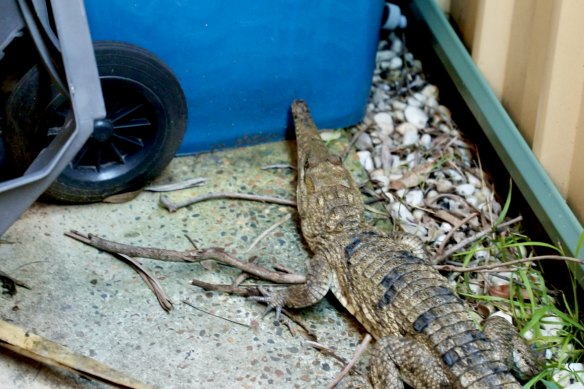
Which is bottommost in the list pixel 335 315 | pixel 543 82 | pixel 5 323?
pixel 335 315

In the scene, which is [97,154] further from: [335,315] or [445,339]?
[445,339]

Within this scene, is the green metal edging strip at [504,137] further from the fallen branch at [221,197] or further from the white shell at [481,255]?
the fallen branch at [221,197]

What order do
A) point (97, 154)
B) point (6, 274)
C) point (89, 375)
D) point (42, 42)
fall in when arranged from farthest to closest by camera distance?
point (97, 154)
point (6, 274)
point (42, 42)
point (89, 375)

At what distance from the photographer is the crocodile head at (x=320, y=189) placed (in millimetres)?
3250

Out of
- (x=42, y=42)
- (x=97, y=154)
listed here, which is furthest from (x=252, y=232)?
(x=42, y=42)

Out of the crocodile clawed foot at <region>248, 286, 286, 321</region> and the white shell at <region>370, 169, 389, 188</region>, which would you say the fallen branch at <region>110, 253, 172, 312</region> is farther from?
the white shell at <region>370, 169, 389, 188</region>

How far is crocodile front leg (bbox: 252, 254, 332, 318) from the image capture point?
120 inches

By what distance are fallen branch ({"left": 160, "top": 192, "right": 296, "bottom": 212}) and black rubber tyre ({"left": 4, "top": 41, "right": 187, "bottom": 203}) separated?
0.13 meters

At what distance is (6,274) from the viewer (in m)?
3.04

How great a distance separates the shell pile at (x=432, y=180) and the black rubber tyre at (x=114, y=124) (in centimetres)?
95

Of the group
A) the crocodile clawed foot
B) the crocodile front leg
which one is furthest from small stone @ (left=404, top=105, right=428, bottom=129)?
the crocodile clawed foot

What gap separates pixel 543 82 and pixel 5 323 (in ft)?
6.80

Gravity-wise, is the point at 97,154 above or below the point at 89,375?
above

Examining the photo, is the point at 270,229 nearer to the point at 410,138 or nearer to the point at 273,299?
the point at 273,299
